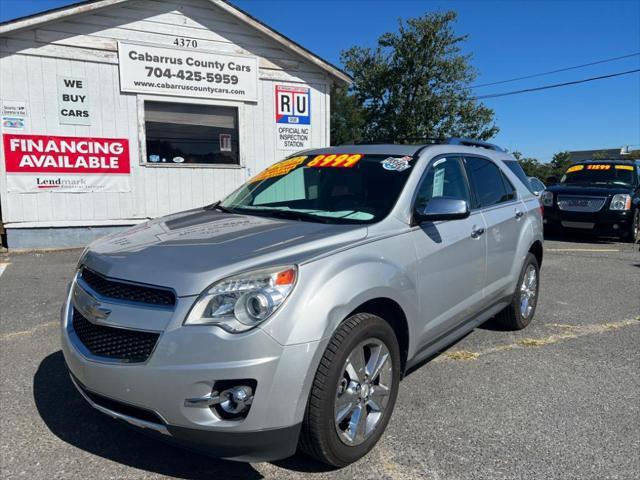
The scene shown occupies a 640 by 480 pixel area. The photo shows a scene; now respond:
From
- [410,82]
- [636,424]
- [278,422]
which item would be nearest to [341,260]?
[278,422]

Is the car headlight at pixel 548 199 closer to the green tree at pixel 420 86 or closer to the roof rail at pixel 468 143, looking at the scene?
the roof rail at pixel 468 143

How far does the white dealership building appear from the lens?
8633mm

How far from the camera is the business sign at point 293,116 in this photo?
1060 cm

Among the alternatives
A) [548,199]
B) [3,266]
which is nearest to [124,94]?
[3,266]

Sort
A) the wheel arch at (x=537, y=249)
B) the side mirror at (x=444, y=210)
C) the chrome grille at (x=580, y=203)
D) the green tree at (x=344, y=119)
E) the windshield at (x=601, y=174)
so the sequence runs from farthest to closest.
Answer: the green tree at (x=344, y=119), the windshield at (x=601, y=174), the chrome grille at (x=580, y=203), the wheel arch at (x=537, y=249), the side mirror at (x=444, y=210)

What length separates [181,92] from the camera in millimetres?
9578

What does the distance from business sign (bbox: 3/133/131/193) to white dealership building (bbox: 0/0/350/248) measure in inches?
0.7

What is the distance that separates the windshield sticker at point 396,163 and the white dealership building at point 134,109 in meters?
7.01

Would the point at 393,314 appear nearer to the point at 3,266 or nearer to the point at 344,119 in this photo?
the point at 3,266

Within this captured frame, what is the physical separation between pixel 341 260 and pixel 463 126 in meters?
32.8

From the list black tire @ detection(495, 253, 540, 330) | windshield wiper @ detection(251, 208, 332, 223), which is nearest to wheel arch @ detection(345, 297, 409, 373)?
windshield wiper @ detection(251, 208, 332, 223)

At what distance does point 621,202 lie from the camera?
10773 mm

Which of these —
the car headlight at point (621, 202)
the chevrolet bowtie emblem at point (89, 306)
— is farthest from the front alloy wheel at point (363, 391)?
the car headlight at point (621, 202)

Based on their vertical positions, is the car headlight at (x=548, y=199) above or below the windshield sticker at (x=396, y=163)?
below
